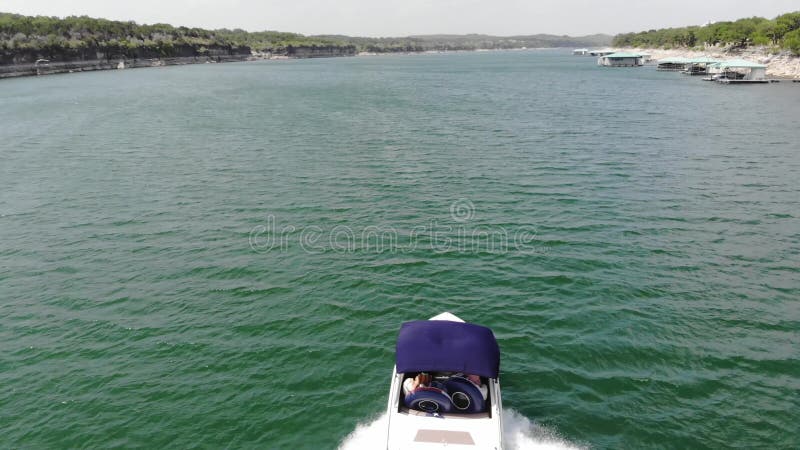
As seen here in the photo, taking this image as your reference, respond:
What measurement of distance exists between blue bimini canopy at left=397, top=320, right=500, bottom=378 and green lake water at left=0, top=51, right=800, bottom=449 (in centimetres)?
322

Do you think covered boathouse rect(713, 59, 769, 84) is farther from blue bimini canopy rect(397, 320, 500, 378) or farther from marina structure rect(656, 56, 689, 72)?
blue bimini canopy rect(397, 320, 500, 378)

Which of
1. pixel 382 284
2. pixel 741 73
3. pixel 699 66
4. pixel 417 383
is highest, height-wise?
pixel 699 66

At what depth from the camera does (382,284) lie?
29.6 meters

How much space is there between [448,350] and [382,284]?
12.7 metres

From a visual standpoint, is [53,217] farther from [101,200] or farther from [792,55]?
[792,55]

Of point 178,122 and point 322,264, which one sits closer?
point 322,264

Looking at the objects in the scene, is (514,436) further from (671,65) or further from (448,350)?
(671,65)

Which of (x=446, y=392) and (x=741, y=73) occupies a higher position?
(x=741, y=73)

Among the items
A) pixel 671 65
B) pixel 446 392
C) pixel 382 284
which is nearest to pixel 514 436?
pixel 446 392

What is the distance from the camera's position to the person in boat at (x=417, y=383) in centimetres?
1739

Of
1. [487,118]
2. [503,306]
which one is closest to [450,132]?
[487,118]

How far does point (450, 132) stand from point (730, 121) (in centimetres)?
4433

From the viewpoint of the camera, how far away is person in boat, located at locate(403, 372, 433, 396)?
57.1ft

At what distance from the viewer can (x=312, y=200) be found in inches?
1721
